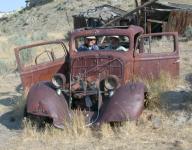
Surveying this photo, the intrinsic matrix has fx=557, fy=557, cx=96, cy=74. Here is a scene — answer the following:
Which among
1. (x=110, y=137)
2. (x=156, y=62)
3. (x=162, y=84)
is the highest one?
(x=156, y=62)

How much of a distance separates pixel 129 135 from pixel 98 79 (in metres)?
1.65

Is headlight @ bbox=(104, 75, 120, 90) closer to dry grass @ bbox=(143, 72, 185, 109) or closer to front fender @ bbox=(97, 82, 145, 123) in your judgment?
front fender @ bbox=(97, 82, 145, 123)

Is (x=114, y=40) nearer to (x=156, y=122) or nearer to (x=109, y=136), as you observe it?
(x=156, y=122)

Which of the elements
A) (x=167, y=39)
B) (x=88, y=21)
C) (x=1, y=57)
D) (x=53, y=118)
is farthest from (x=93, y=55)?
(x=88, y=21)

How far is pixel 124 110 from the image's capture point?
27.6ft

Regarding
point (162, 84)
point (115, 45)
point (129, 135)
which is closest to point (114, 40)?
point (115, 45)

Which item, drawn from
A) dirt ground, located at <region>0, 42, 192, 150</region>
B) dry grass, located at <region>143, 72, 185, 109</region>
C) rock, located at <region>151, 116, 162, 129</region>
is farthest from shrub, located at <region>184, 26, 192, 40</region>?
rock, located at <region>151, 116, 162, 129</region>

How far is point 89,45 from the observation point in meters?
10.5

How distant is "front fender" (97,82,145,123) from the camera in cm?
840

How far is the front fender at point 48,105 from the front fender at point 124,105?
634 millimetres

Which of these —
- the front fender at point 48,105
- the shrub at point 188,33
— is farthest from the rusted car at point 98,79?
the shrub at point 188,33

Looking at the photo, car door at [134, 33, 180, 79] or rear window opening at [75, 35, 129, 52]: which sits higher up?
rear window opening at [75, 35, 129, 52]

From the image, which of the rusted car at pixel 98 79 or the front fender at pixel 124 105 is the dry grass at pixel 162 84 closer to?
the rusted car at pixel 98 79

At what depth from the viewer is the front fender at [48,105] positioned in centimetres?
869
